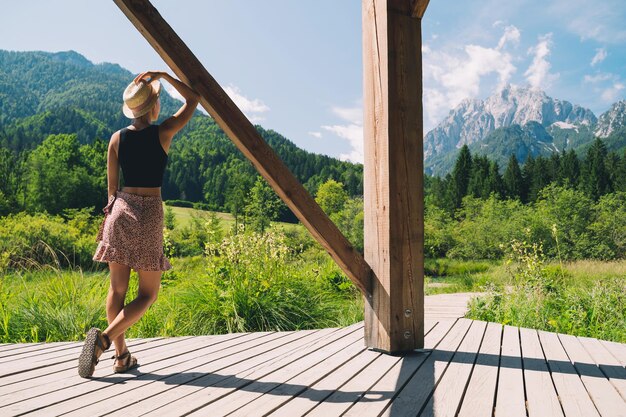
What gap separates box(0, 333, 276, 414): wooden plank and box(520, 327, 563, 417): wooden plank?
1.59m

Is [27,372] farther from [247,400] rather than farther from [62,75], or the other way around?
[62,75]

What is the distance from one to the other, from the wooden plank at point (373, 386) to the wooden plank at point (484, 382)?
0.97 ft

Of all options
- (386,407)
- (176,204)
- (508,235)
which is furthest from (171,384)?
(176,204)

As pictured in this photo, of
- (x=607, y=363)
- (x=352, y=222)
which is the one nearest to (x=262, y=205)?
(x=352, y=222)

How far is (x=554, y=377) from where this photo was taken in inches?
88.7

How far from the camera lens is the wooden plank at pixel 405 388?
181 cm

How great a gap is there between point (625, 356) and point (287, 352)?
195 cm

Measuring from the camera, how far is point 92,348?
2074 millimetres

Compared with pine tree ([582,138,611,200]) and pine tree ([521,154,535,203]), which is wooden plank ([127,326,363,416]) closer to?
pine tree ([582,138,611,200])

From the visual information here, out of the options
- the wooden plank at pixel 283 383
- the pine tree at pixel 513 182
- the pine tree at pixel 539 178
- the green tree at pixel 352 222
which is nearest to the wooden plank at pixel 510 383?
the wooden plank at pixel 283 383

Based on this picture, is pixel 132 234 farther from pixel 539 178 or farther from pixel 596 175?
pixel 539 178

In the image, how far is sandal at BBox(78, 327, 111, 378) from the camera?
2.05m

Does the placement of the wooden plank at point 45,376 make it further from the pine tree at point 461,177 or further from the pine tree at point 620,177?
the pine tree at point 461,177

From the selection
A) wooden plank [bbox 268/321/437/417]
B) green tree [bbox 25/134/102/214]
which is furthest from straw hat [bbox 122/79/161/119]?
green tree [bbox 25/134/102/214]
